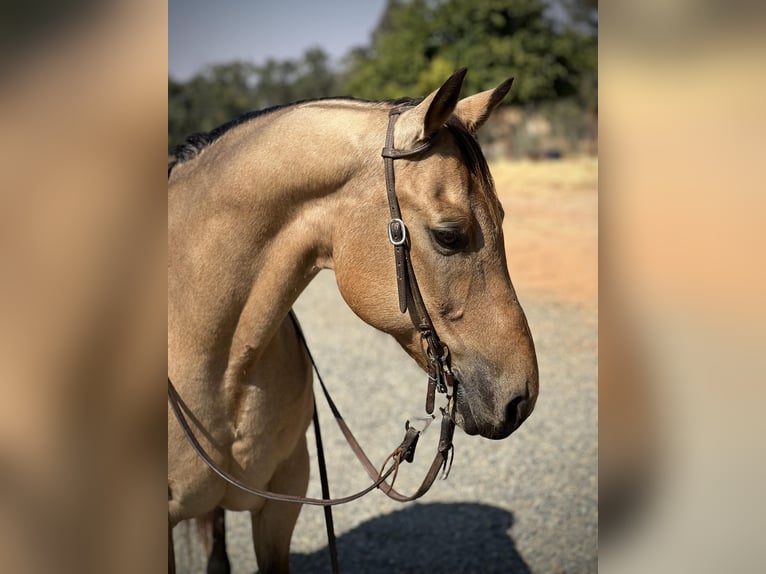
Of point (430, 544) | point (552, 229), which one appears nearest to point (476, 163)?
point (430, 544)

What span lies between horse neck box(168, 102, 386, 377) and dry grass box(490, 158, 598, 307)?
8668mm

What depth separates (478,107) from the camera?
1866 millimetres

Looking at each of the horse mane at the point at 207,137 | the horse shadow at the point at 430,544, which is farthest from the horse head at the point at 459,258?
the horse shadow at the point at 430,544

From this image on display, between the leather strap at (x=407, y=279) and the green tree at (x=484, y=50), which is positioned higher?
the green tree at (x=484, y=50)

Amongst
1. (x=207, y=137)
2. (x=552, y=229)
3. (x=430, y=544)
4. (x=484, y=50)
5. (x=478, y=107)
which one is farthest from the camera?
(x=484, y=50)

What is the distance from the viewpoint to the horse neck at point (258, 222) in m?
1.82

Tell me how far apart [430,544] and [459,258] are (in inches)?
112

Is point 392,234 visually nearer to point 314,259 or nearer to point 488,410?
point 314,259

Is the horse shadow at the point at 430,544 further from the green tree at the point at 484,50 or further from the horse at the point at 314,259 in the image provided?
the green tree at the point at 484,50

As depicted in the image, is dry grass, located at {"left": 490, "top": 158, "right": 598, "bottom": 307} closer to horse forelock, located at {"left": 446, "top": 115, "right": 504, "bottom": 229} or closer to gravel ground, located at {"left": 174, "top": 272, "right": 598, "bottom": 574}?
gravel ground, located at {"left": 174, "top": 272, "right": 598, "bottom": 574}

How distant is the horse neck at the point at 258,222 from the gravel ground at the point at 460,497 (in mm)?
1276

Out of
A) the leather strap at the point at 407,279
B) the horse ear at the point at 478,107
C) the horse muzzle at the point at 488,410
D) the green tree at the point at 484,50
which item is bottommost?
the horse muzzle at the point at 488,410
